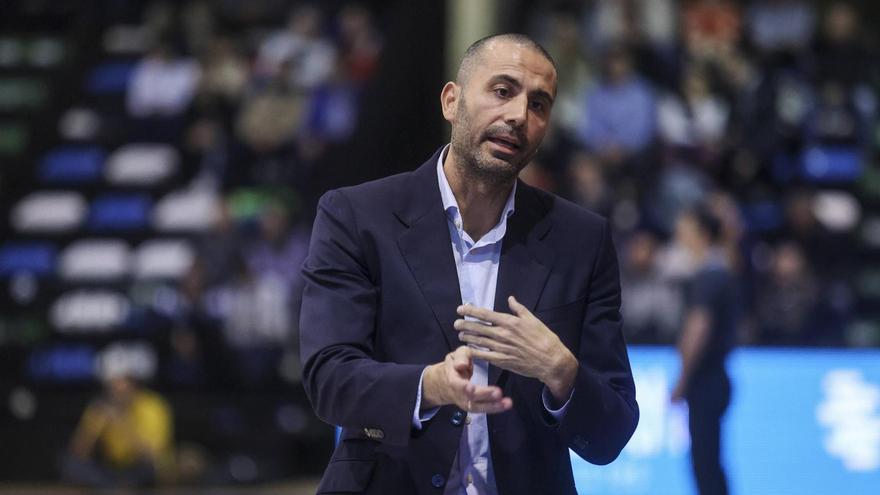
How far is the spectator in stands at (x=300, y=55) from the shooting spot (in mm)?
13883

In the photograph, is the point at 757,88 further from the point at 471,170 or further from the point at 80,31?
the point at 471,170

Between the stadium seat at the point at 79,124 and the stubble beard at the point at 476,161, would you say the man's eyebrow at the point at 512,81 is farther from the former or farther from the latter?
the stadium seat at the point at 79,124

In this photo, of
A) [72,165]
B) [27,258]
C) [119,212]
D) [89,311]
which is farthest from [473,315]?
[72,165]

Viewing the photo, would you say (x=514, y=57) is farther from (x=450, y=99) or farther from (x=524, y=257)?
(x=524, y=257)

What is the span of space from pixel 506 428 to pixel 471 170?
0.55m

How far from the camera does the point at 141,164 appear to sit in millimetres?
14047

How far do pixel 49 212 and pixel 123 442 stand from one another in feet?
12.1

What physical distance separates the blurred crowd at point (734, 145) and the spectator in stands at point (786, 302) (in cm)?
1

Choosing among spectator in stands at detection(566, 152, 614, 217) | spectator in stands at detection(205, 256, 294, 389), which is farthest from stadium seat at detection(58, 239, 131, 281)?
spectator in stands at detection(566, 152, 614, 217)

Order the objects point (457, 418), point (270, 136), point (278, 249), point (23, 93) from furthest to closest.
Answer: point (23, 93) < point (270, 136) < point (278, 249) < point (457, 418)

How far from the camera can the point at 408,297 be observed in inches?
107

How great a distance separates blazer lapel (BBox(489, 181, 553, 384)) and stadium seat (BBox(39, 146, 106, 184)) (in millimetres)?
11805

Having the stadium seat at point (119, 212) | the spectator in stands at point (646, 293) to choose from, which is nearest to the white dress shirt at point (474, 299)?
the spectator in stands at point (646, 293)

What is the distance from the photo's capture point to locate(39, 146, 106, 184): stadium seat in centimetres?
1409
